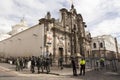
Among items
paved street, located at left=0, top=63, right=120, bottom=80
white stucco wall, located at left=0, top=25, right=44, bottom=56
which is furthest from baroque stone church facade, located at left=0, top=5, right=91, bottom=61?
paved street, located at left=0, top=63, right=120, bottom=80

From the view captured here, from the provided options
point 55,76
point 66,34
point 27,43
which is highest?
point 66,34

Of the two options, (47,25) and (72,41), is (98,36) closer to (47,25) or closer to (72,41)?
(72,41)

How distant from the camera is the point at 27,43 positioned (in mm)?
29922

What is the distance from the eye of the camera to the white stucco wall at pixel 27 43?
26.8m

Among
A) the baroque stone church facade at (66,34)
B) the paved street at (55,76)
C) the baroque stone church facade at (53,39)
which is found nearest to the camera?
the paved street at (55,76)

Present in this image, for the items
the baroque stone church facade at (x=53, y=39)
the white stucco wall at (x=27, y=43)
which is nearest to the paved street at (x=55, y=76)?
the baroque stone church facade at (x=53, y=39)

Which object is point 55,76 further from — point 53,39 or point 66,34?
point 66,34

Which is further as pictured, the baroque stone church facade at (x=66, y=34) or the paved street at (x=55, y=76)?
the baroque stone church facade at (x=66, y=34)

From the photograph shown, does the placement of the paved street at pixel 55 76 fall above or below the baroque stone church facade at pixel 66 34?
below

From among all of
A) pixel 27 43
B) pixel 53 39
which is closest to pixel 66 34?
pixel 53 39

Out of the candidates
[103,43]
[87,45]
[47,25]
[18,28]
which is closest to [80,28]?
[87,45]

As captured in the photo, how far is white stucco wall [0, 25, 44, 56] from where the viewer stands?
26.8 metres

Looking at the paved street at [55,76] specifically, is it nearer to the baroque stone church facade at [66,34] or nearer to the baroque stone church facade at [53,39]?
the baroque stone church facade at [53,39]

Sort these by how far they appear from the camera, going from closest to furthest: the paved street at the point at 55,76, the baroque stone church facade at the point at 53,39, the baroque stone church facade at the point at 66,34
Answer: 1. the paved street at the point at 55,76
2. the baroque stone church facade at the point at 53,39
3. the baroque stone church facade at the point at 66,34
